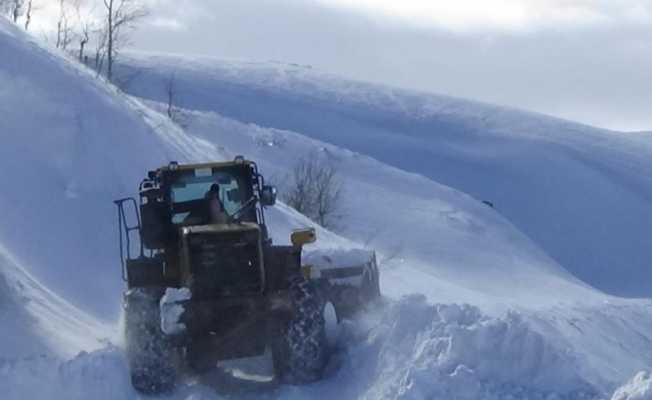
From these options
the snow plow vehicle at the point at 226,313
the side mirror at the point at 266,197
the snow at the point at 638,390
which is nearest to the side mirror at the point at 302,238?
the snow plow vehicle at the point at 226,313

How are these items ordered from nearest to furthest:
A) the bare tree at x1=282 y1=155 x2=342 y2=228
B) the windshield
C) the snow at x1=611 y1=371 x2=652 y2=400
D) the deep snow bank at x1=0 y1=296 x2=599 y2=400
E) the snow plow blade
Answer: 1. the snow at x1=611 y1=371 x2=652 y2=400
2. the deep snow bank at x1=0 y1=296 x2=599 y2=400
3. the windshield
4. the snow plow blade
5. the bare tree at x1=282 y1=155 x2=342 y2=228

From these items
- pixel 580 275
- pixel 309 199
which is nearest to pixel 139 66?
pixel 580 275

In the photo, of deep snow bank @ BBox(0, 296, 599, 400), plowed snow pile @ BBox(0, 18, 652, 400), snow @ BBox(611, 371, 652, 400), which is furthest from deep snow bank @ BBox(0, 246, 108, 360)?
snow @ BBox(611, 371, 652, 400)

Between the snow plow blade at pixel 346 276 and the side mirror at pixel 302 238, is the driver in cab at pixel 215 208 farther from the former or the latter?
the snow plow blade at pixel 346 276

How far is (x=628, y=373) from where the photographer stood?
22.9 metres

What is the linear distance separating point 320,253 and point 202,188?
1.98m

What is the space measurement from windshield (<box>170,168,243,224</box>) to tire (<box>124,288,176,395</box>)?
167 centimetres

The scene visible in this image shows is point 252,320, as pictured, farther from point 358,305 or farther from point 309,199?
point 309,199

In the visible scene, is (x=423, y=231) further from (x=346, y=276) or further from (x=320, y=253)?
(x=346, y=276)

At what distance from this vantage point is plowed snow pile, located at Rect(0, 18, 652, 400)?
13617 millimetres

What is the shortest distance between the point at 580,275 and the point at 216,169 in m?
49.4

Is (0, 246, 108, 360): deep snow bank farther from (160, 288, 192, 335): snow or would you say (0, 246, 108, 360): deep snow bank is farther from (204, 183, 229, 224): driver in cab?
(204, 183, 229, 224): driver in cab

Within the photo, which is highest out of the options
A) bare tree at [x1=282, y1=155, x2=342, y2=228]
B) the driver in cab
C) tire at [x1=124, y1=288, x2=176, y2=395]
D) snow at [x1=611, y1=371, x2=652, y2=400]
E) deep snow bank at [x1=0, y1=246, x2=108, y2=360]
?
the driver in cab

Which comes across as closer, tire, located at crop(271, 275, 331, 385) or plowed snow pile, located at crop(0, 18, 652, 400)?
plowed snow pile, located at crop(0, 18, 652, 400)
